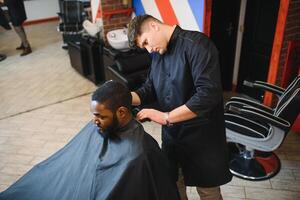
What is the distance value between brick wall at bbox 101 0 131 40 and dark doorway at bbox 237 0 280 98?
4.41ft

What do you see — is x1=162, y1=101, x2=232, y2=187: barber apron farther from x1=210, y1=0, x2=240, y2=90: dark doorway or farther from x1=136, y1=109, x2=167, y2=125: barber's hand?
x1=210, y1=0, x2=240, y2=90: dark doorway

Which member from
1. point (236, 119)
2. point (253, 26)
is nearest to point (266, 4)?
point (253, 26)

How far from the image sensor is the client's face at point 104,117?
1131mm

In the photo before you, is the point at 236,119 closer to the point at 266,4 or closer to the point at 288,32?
the point at 288,32

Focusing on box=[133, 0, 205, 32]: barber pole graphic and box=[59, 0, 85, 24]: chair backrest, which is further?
box=[59, 0, 85, 24]: chair backrest

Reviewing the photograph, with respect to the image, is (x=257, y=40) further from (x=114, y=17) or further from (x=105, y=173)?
(x=105, y=173)

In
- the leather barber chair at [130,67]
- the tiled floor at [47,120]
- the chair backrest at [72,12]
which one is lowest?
the tiled floor at [47,120]

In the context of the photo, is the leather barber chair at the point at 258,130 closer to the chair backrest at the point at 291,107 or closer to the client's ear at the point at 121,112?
the chair backrest at the point at 291,107

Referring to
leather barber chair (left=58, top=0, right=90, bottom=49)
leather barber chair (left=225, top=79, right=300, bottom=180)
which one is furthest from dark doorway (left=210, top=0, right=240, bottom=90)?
leather barber chair (left=58, top=0, right=90, bottom=49)

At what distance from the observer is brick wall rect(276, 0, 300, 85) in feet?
7.26

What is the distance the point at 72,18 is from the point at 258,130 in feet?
11.7

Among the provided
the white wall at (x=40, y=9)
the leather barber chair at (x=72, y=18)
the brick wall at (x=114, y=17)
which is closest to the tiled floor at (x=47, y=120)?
the leather barber chair at (x=72, y=18)

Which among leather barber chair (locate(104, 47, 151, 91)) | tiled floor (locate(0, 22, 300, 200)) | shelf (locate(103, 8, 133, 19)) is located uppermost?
shelf (locate(103, 8, 133, 19))

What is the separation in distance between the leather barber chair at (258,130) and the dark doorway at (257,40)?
3.46 feet
